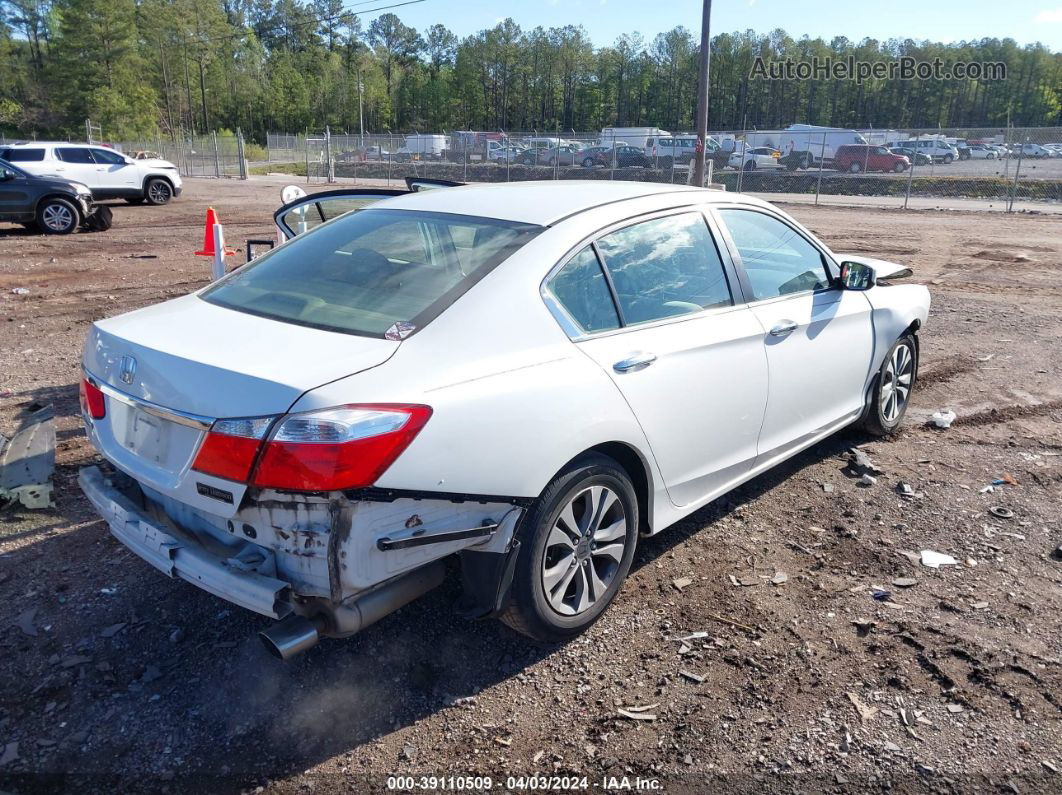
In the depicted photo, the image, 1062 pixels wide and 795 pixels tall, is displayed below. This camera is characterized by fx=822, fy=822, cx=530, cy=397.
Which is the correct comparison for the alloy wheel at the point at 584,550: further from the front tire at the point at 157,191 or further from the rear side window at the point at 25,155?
the front tire at the point at 157,191

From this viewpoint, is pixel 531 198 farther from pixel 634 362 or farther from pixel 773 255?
pixel 773 255

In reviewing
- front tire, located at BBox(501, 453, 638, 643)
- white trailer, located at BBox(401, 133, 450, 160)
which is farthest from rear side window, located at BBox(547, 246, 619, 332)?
white trailer, located at BBox(401, 133, 450, 160)

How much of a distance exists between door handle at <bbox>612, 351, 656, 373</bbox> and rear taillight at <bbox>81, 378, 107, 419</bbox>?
1.94 m

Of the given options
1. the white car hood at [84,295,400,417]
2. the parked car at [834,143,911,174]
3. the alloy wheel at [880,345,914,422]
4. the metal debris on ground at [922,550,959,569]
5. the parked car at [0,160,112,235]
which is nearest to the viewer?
the white car hood at [84,295,400,417]

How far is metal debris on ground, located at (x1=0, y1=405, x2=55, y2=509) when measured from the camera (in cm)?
428

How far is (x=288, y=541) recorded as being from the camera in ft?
8.36

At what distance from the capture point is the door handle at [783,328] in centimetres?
403

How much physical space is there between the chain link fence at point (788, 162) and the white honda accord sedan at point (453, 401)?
26.5 meters

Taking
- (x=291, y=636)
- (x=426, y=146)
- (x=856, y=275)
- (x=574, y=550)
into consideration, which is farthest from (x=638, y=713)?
(x=426, y=146)

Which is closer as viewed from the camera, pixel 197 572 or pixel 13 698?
pixel 197 572

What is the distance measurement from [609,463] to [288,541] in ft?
4.09

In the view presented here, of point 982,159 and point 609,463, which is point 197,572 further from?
point 982,159

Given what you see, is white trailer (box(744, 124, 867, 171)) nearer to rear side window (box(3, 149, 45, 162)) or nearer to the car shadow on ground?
rear side window (box(3, 149, 45, 162))

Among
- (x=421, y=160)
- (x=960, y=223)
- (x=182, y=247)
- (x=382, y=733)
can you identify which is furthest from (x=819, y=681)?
(x=421, y=160)
